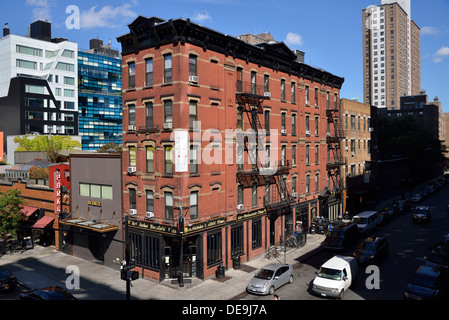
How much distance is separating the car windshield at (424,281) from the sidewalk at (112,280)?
33.0 ft

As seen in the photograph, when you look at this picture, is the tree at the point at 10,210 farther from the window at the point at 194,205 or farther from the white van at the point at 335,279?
the white van at the point at 335,279

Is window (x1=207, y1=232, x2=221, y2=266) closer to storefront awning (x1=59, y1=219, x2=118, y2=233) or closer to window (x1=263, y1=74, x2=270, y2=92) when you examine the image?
storefront awning (x1=59, y1=219, x2=118, y2=233)

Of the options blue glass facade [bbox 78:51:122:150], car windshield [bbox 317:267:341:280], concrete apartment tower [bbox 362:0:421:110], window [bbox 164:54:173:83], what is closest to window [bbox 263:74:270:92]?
window [bbox 164:54:173:83]

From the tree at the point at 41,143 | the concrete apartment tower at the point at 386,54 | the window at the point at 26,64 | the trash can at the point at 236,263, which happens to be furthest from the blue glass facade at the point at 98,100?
the concrete apartment tower at the point at 386,54

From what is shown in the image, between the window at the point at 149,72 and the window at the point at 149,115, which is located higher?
the window at the point at 149,72

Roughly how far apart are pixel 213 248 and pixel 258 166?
29.6 feet

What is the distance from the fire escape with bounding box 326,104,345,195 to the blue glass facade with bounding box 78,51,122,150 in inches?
3337

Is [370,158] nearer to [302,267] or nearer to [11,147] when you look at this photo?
[302,267]

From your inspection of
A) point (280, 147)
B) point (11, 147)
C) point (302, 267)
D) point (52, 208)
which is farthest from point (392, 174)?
point (11, 147)

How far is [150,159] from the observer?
27.1 meters

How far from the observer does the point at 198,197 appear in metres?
26.1

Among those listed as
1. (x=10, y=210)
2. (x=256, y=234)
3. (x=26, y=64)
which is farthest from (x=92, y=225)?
(x=26, y=64)

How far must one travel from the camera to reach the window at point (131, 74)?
28.2m

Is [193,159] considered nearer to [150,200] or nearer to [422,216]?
[150,200]
